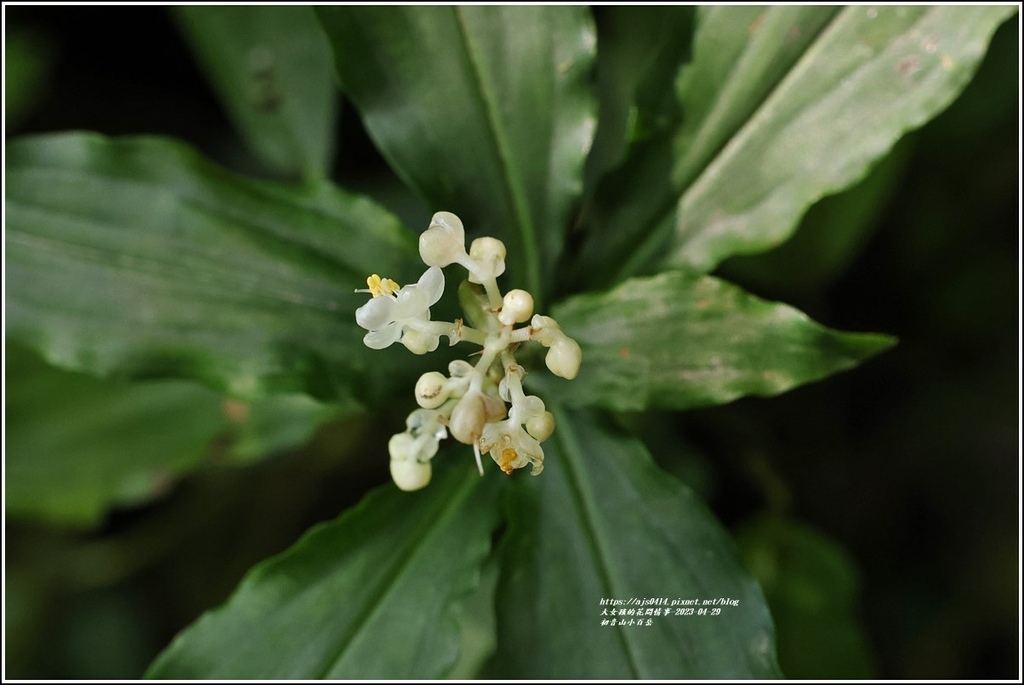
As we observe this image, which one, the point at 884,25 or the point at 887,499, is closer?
the point at 884,25

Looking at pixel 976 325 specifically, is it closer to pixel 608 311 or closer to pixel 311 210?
pixel 608 311

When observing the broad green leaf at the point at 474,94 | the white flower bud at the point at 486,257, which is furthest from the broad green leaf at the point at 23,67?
the white flower bud at the point at 486,257

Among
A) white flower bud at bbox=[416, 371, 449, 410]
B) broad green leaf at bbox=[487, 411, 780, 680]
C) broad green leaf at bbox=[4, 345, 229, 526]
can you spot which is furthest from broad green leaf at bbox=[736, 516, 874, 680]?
broad green leaf at bbox=[4, 345, 229, 526]

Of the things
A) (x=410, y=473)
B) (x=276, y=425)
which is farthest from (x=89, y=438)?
(x=410, y=473)

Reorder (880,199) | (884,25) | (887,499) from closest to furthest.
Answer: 1. (884,25)
2. (880,199)
3. (887,499)

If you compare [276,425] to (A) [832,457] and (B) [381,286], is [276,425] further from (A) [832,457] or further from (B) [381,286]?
(A) [832,457]

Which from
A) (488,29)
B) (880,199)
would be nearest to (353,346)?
(488,29)
